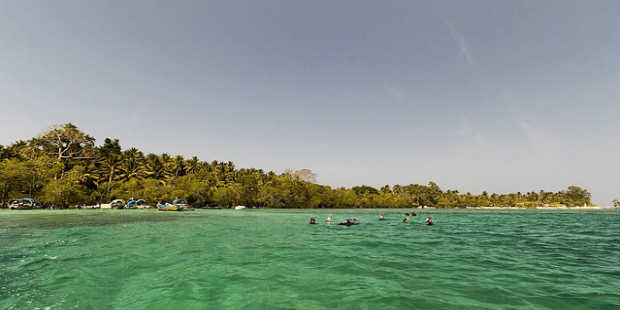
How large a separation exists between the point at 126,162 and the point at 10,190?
2934cm

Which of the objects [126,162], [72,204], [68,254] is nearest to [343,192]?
[126,162]

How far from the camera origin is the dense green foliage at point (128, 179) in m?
60.8

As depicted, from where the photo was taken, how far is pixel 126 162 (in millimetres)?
87062

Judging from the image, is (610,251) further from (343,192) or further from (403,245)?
(343,192)

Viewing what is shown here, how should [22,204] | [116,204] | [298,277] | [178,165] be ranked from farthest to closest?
[178,165], [116,204], [22,204], [298,277]

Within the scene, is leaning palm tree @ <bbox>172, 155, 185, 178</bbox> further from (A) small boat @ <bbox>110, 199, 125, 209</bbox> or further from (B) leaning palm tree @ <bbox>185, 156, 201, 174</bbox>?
(A) small boat @ <bbox>110, 199, 125, 209</bbox>

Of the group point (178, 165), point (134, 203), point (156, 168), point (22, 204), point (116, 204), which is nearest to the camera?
point (22, 204)

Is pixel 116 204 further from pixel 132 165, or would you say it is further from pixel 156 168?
pixel 156 168

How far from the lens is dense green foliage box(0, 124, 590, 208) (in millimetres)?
60844

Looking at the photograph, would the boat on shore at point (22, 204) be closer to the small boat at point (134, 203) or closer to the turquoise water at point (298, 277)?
the small boat at point (134, 203)

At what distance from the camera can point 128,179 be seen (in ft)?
279

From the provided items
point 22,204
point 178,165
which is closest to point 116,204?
point 22,204

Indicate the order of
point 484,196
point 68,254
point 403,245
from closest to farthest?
point 68,254, point 403,245, point 484,196

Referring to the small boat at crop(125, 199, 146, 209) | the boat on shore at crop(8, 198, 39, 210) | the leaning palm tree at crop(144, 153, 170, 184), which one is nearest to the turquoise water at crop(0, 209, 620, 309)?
the boat on shore at crop(8, 198, 39, 210)
